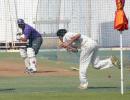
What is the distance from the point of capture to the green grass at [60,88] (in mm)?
13172

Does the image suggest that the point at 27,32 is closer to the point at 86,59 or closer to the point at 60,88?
the point at 86,59

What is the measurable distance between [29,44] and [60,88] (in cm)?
652

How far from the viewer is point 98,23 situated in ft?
84.8

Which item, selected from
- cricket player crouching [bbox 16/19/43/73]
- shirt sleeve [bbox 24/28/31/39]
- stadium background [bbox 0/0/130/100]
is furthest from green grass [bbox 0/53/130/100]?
shirt sleeve [bbox 24/28/31/39]

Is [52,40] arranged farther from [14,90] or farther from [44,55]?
[14,90]

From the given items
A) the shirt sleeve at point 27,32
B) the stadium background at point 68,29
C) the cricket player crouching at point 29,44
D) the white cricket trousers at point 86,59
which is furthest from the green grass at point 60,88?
the shirt sleeve at point 27,32

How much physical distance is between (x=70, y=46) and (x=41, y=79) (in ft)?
11.0

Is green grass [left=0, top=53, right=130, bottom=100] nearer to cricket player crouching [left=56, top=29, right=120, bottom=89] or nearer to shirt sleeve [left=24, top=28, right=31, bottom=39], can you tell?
cricket player crouching [left=56, top=29, right=120, bottom=89]

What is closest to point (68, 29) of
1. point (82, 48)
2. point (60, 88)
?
point (82, 48)

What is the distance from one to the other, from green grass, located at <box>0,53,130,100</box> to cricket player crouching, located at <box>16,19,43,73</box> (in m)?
1.20

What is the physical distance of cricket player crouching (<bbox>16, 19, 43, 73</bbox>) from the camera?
20961mm

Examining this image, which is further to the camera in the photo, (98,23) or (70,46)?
(98,23)

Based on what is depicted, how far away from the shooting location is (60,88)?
15352 millimetres

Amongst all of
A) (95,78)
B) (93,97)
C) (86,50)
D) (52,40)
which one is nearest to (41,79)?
(95,78)
